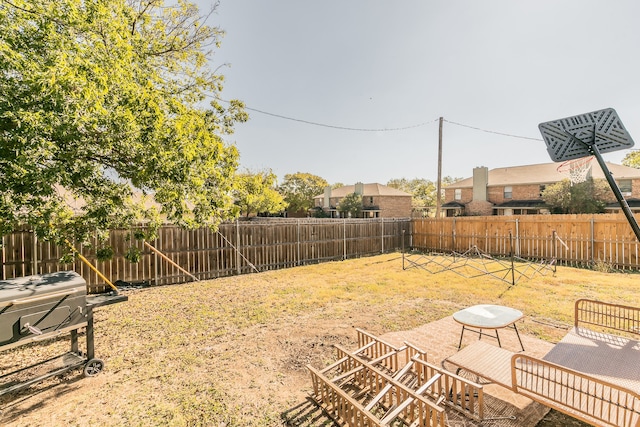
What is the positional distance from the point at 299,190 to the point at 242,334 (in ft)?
143

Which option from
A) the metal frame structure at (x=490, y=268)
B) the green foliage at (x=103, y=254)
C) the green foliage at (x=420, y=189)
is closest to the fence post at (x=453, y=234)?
the metal frame structure at (x=490, y=268)

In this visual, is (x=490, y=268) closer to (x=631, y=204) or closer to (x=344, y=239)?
(x=344, y=239)

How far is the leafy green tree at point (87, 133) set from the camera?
3451 millimetres

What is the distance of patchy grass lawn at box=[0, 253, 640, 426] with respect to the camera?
338cm

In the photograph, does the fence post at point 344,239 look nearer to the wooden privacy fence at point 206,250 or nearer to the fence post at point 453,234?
the wooden privacy fence at point 206,250

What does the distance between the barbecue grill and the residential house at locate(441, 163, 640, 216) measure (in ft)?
110

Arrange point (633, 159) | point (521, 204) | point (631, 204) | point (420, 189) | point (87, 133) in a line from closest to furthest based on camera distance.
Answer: point (87, 133)
point (631, 204)
point (521, 204)
point (633, 159)
point (420, 189)

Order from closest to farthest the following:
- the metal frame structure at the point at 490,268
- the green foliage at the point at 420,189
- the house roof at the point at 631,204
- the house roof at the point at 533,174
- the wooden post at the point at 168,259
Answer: the wooden post at the point at 168,259, the metal frame structure at the point at 490,268, the house roof at the point at 631,204, the house roof at the point at 533,174, the green foliage at the point at 420,189

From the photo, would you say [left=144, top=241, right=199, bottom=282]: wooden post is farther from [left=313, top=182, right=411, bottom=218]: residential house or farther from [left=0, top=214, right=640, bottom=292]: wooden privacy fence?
[left=313, top=182, right=411, bottom=218]: residential house

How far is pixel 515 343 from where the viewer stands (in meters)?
4.84

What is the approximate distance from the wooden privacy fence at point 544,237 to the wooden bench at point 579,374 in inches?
278

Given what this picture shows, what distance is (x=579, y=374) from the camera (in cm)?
219

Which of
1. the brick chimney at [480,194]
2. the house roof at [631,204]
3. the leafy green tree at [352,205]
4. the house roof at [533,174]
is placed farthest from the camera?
the leafy green tree at [352,205]

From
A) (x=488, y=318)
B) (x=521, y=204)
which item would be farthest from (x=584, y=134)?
(x=521, y=204)
